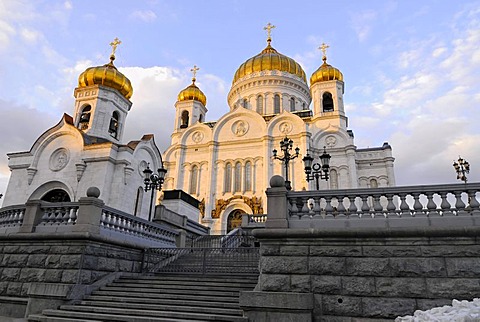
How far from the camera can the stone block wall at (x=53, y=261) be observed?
848 centimetres

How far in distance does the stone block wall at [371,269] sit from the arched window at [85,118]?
19.1 m

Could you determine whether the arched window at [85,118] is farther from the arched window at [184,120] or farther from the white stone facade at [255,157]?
the arched window at [184,120]

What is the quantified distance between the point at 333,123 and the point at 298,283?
88.0 feet

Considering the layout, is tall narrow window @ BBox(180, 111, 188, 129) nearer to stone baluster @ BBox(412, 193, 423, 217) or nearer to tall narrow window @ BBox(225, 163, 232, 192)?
tall narrow window @ BBox(225, 163, 232, 192)

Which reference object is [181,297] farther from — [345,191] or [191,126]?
[191,126]

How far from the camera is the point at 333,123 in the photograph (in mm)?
31859

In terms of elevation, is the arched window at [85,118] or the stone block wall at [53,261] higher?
the arched window at [85,118]

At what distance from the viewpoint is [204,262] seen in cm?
982

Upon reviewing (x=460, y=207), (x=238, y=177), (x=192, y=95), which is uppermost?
(x=192, y=95)

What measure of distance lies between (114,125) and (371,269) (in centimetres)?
2062

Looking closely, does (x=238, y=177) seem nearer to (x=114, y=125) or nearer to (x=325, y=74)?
(x=114, y=125)

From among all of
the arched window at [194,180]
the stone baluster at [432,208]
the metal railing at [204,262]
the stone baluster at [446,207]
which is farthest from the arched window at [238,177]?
the stone baluster at [446,207]

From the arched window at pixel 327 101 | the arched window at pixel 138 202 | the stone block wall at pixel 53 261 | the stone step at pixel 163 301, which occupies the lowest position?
the stone step at pixel 163 301

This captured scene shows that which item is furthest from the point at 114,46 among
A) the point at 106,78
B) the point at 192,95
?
the point at 192,95
